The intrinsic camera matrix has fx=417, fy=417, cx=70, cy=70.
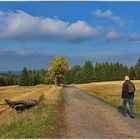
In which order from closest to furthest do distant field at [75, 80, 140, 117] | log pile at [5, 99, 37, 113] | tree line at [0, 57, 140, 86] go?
1. log pile at [5, 99, 37, 113]
2. distant field at [75, 80, 140, 117]
3. tree line at [0, 57, 140, 86]

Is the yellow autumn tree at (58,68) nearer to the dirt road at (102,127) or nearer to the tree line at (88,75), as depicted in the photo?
the tree line at (88,75)

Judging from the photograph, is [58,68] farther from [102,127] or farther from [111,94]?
[102,127]

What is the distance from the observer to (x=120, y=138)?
1425cm

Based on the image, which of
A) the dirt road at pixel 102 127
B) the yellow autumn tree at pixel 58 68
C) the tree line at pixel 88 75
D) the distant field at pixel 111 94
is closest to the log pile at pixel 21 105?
the distant field at pixel 111 94

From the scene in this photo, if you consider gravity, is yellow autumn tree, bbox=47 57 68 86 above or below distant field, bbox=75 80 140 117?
above

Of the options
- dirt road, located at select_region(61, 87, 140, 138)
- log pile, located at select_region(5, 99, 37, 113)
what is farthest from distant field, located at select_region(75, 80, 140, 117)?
log pile, located at select_region(5, 99, 37, 113)

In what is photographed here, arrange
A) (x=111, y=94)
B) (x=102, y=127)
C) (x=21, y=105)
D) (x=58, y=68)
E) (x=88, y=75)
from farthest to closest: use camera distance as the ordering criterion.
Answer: (x=88, y=75), (x=58, y=68), (x=111, y=94), (x=21, y=105), (x=102, y=127)

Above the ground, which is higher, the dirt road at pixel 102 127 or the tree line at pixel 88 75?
the tree line at pixel 88 75

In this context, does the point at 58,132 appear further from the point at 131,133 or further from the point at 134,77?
the point at 134,77


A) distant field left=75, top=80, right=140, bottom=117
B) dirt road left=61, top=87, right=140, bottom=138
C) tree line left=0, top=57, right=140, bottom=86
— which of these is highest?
tree line left=0, top=57, right=140, bottom=86

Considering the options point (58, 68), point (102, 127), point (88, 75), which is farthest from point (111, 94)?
point (88, 75)

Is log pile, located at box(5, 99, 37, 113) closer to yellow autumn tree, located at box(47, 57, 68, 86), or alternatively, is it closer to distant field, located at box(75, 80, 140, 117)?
distant field, located at box(75, 80, 140, 117)

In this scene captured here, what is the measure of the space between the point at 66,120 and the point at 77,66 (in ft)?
529

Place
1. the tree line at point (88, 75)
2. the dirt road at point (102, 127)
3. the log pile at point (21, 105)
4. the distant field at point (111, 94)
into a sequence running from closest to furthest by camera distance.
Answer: the dirt road at point (102, 127), the log pile at point (21, 105), the distant field at point (111, 94), the tree line at point (88, 75)
